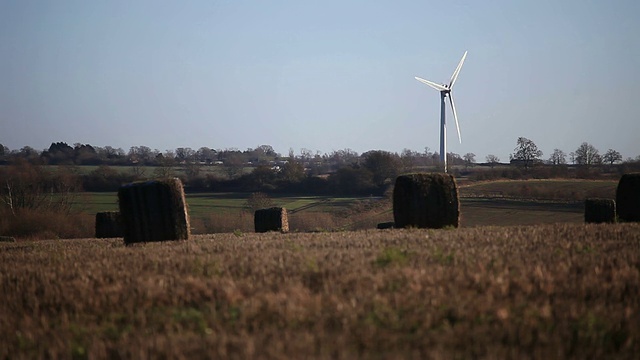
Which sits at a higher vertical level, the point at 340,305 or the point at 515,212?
the point at 340,305

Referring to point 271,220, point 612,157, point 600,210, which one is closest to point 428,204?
point 600,210

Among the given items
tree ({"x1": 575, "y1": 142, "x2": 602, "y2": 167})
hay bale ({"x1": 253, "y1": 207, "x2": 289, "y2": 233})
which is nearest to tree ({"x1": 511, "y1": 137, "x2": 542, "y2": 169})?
tree ({"x1": 575, "y1": 142, "x2": 602, "y2": 167})

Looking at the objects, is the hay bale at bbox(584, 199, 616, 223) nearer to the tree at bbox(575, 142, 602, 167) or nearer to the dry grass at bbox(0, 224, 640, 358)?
the dry grass at bbox(0, 224, 640, 358)

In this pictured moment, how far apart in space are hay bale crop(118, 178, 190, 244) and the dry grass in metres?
7.60

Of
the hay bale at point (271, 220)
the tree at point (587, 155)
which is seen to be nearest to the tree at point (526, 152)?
the tree at point (587, 155)

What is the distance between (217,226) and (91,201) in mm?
20433

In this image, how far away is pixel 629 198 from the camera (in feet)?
77.7

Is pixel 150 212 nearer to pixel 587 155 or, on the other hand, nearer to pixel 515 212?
pixel 515 212

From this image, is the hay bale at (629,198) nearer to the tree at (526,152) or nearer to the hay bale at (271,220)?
the hay bale at (271,220)

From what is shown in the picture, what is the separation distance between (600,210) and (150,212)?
1675 cm

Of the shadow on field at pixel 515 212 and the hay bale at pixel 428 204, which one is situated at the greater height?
the hay bale at pixel 428 204

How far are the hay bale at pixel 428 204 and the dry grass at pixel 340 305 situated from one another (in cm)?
1168

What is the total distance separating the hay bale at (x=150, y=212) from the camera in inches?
715

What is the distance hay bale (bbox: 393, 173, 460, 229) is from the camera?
22406 millimetres
